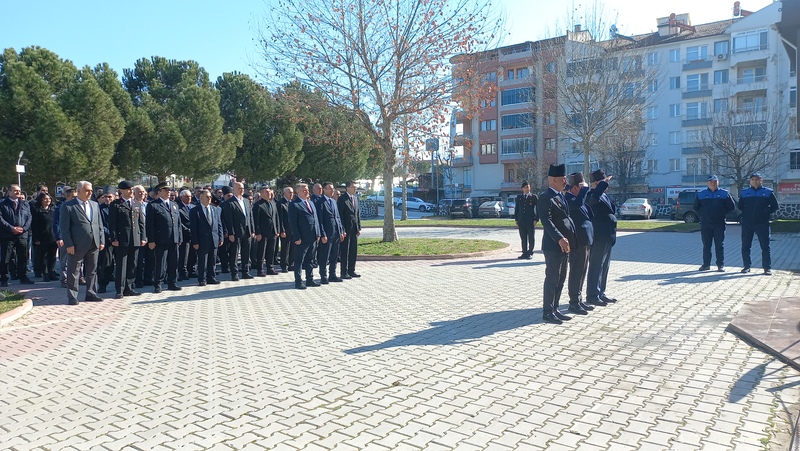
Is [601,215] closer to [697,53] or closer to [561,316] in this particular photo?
[561,316]

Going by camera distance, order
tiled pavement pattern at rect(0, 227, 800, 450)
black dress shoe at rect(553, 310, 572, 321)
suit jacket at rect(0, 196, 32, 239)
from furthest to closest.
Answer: suit jacket at rect(0, 196, 32, 239) < black dress shoe at rect(553, 310, 572, 321) < tiled pavement pattern at rect(0, 227, 800, 450)

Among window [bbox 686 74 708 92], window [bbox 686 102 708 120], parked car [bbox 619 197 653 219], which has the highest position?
window [bbox 686 74 708 92]

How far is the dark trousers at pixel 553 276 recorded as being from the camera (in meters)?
7.57

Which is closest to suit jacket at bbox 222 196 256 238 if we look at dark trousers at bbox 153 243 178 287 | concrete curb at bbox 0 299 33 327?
dark trousers at bbox 153 243 178 287

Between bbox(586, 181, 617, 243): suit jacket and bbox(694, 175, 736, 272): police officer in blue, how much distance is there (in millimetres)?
4496

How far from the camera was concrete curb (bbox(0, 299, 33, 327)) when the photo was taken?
27.4 ft

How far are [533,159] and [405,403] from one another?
51.6 meters

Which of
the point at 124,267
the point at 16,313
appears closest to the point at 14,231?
the point at 124,267

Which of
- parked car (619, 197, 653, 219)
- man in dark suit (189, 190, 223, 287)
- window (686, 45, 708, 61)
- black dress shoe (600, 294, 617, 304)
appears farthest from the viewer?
window (686, 45, 708, 61)

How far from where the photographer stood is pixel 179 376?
5680 mm

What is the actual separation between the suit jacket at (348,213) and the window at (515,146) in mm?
49753

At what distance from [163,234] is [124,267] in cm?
94

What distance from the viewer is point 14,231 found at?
11914mm

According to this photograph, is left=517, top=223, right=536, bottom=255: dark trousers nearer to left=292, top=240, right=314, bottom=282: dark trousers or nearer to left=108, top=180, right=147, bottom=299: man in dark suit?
left=292, top=240, right=314, bottom=282: dark trousers
